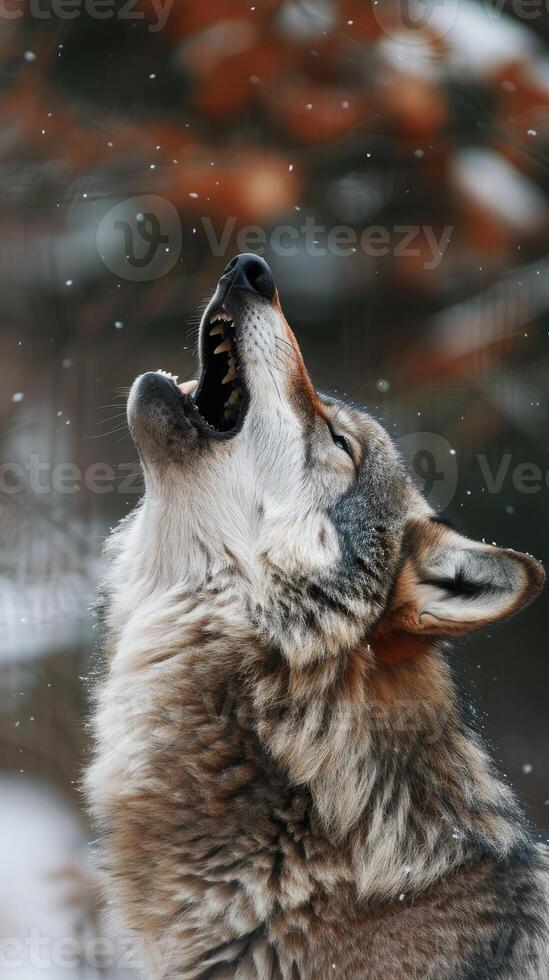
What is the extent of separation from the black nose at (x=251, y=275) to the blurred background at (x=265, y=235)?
3135mm

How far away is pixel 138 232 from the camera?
20.1ft

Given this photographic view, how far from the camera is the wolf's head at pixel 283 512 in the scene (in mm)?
2363

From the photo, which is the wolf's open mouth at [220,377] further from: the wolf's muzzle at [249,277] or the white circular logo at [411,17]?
the white circular logo at [411,17]

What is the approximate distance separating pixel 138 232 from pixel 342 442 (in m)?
3.84

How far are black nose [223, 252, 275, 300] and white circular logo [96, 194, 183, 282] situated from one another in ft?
11.2

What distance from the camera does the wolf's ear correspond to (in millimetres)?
2182

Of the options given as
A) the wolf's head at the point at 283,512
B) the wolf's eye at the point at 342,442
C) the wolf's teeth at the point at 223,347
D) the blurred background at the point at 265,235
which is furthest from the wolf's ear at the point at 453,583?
the blurred background at the point at 265,235

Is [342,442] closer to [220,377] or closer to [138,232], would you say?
[220,377]

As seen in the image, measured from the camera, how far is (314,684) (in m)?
2.33

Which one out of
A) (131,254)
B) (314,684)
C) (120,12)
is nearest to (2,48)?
(120,12)

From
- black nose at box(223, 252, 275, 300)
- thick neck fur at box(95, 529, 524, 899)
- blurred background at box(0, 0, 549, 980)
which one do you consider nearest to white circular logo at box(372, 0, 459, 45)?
blurred background at box(0, 0, 549, 980)

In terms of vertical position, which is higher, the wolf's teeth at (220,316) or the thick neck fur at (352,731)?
the wolf's teeth at (220,316)

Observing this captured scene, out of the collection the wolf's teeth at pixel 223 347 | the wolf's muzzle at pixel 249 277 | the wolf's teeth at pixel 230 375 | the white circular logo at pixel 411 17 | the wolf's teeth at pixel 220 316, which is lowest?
the wolf's teeth at pixel 230 375

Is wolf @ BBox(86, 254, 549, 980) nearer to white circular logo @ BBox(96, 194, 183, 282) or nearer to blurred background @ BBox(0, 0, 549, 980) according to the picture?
blurred background @ BBox(0, 0, 549, 980)
